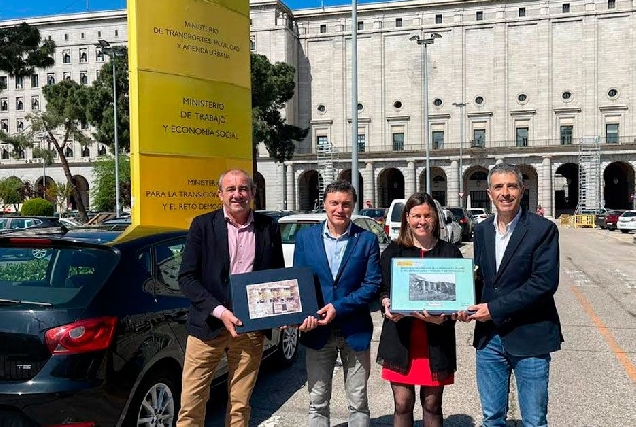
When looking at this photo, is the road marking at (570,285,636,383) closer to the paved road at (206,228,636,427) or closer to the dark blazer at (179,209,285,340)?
the paved road at (206,228,636,427)

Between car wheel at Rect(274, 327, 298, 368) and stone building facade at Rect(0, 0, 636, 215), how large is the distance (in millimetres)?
57180

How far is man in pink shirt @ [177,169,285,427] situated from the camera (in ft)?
11.9

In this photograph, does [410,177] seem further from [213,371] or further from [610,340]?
[213,371]

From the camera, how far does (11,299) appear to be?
346 centimetres

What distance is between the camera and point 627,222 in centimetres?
3675

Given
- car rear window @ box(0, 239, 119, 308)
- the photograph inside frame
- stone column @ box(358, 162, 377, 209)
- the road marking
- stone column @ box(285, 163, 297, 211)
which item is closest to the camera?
the photograph inside frame

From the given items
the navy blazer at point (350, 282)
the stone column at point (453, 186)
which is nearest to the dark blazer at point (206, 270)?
→ the navy blazer at point (350, 282)

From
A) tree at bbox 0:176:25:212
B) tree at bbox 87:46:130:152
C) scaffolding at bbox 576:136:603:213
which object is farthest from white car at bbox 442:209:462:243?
tree at bbox 0:176:25:212

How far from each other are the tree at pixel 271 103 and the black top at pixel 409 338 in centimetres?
3663

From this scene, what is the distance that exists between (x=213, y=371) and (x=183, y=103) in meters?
4.81

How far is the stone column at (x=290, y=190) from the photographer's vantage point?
68.2m

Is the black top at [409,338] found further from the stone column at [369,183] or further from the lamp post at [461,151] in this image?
the stone column at [369,183]

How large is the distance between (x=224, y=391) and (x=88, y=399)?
2340 mm

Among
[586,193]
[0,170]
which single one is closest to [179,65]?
[586,193]
